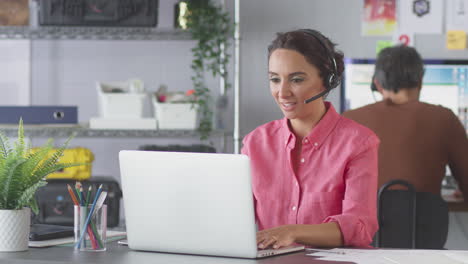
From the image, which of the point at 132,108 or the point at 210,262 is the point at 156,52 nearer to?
the point at 132,108

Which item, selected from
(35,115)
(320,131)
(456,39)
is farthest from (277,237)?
(456,39)

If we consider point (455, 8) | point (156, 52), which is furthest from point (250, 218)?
point (455, 8)

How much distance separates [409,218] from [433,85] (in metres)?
1.13

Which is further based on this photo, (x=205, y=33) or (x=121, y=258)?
(x=205, y=33)

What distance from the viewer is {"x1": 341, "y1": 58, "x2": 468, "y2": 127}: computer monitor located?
3734mm

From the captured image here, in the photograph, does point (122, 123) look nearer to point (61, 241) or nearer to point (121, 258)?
point (61, 241)

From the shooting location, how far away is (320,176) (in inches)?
81.7

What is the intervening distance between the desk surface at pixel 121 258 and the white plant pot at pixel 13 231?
0.08 feet

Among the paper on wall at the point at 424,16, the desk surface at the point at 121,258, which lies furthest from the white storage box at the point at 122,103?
the desk surface at the point at 121,258

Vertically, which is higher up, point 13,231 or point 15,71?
point 15,71

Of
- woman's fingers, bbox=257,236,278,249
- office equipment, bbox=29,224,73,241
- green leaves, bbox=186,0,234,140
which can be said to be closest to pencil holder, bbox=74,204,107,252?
office equipment, bbox=29,224,73,241

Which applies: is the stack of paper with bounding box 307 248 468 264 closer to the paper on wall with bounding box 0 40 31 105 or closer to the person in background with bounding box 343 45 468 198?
the person in background with bounding box 343 45 468 198

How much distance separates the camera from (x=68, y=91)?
3867 mm

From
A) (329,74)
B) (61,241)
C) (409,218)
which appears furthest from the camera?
(409,218)
